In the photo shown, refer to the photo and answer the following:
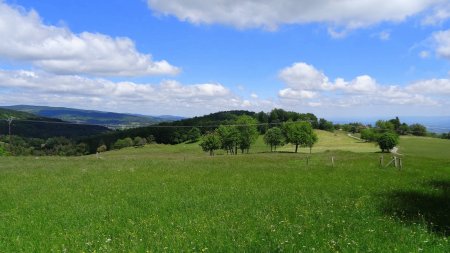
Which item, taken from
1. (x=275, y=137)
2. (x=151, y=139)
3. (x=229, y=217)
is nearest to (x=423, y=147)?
(x=275, y=137)

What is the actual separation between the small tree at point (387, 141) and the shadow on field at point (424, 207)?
303 feet

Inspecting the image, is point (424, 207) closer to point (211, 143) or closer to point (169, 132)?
point (211, 143)

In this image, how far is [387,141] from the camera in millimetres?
105625

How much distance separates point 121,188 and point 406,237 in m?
15.1

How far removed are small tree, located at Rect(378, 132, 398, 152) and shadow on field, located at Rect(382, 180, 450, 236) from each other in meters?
92.4

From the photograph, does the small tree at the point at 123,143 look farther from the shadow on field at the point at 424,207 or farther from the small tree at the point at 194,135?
the shadow on field at the point at 424,207

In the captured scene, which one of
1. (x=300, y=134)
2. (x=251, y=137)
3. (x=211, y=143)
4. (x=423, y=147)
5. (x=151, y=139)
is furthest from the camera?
(x=151, y=139)

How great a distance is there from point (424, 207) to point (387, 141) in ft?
324

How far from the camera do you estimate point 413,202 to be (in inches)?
581

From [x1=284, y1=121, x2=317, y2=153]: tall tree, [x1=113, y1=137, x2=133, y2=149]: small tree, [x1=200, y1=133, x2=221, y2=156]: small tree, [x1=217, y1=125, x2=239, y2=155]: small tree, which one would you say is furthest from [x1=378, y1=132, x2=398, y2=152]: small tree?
[x1=113, y1=137, x2=133, y2=149]: small tree

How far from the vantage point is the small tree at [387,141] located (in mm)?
105812

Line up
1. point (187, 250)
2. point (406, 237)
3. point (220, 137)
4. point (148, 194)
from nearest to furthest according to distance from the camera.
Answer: point (187, 250) → point (406, 237) → point (148, 194) → point (220, 137)

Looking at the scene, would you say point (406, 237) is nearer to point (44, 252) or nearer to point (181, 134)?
point (44, 252)

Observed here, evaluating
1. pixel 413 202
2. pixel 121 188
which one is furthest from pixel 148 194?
pixel 413 202
